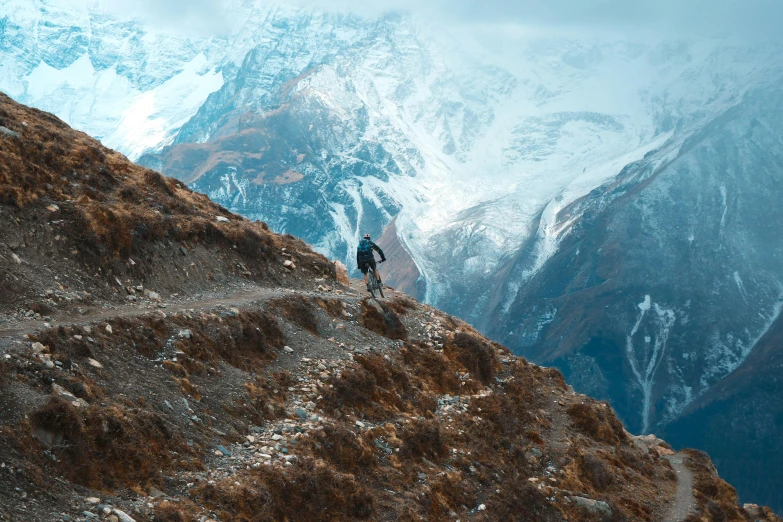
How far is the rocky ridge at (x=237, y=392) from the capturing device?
62.2ft

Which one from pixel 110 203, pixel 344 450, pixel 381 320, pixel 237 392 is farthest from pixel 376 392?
pixel 110 203

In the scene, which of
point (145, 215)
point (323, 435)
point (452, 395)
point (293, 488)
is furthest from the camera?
A: point (452, 395)

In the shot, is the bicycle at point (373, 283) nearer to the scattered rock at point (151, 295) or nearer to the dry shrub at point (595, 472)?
the dry shrub at point (595, 472)

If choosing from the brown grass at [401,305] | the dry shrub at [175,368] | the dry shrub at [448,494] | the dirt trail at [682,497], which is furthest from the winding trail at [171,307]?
the dirt trail at [682,497]

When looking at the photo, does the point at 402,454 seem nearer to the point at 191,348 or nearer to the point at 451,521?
the point at 451,521

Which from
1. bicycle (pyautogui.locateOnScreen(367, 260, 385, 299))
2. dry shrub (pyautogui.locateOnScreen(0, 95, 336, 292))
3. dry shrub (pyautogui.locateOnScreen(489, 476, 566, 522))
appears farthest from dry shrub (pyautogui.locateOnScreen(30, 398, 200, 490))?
bicycle (pyautogui.locateOnScreen(367, 260, 385, 299))

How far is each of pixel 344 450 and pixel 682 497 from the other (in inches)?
998

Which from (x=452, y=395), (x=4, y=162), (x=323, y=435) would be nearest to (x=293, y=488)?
(x=323, y=435)

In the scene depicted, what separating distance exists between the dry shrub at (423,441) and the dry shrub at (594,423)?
14.5 m

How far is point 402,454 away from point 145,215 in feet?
51.7

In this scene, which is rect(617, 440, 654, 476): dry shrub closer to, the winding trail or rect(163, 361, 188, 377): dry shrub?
the winding trail

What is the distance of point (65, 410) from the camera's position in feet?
59.7

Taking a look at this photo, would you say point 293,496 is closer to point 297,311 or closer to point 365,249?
point 297,311

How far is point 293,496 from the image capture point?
2153cm
